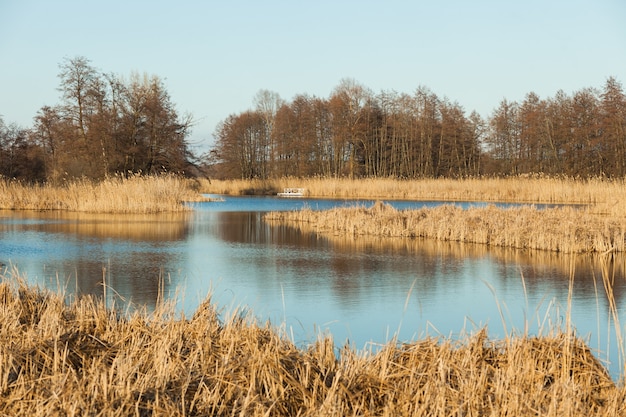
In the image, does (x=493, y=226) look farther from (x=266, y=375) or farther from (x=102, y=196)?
(x=102, y=196)

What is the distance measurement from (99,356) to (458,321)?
13.6ft

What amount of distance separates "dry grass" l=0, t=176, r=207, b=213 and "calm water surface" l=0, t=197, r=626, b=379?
6259 mm

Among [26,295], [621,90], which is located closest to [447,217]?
[26,295]

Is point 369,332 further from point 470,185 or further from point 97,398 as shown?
point 470,185

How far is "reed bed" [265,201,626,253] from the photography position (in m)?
13.3

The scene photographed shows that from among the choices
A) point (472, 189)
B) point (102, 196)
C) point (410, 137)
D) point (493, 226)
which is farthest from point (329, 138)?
point (493, 226)

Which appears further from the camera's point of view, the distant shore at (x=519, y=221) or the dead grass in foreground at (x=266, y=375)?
the distant shore at (x=519, y=221)

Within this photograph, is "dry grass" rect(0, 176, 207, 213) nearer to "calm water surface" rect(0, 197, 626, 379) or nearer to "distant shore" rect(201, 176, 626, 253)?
"distant shore" rect(201, 176, 626, 253)

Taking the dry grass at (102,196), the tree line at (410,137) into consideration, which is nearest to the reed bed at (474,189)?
the tree line at (410,137)

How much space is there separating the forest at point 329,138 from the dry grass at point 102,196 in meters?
1.58

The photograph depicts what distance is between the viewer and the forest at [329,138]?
29.2m

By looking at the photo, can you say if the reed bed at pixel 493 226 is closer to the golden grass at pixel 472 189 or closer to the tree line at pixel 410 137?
the golden grass at pixel 472 189

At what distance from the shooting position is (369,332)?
677 centimetres

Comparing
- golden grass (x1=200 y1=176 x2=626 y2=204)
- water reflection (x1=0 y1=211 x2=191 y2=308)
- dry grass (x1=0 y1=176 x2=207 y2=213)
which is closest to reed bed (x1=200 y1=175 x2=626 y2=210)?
golden grass (x1=200 y1=176 x2=626 y2=204)
